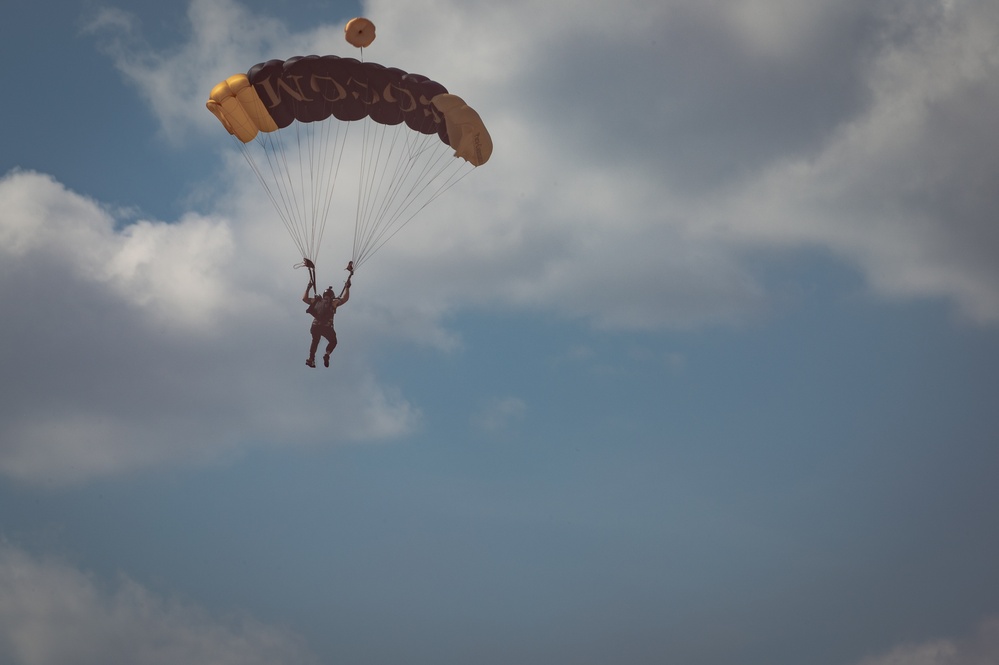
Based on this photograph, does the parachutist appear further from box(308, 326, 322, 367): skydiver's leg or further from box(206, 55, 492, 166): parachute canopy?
box(206, 55, 492, 166): parachute canopy

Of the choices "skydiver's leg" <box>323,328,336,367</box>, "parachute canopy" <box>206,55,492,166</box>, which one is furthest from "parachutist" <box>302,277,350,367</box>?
"parachute canopy" <box>206,55,492,166</box>

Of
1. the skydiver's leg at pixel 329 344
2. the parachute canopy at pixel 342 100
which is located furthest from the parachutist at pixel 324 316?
the parachute canopy at pixel 342 100

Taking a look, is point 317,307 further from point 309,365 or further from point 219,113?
point 219,113

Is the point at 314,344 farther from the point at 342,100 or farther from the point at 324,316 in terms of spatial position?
the point at 342,100

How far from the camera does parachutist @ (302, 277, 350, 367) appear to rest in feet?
114

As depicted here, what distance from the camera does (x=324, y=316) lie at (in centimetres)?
3491

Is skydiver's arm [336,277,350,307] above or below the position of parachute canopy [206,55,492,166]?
below

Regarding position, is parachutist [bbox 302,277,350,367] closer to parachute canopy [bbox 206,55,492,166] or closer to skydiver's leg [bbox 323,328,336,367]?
skydiver's leg [bbox 323,328,336,367]

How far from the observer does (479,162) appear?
37031 millimetres

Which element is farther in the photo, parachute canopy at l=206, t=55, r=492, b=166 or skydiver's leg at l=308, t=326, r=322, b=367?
parachute canopy at l=206, t=55, r=492, b=166

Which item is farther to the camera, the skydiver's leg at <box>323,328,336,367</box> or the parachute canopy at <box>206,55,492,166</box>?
the parachute canopy at <box>206,55,492,166</box>

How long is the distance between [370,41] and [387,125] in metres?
3.03

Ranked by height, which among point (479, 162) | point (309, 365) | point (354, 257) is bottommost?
point (309, 365)

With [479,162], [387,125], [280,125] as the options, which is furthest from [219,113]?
[479,162]
